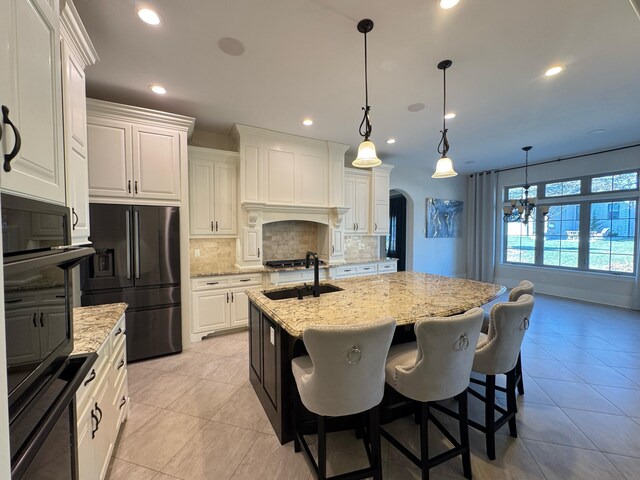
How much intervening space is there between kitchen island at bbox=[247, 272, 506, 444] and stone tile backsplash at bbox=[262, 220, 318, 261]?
222cm

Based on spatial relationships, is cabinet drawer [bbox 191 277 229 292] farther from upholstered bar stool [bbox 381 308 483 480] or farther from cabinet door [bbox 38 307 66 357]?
upholstered bar stool [bbox 381 308 483 480]

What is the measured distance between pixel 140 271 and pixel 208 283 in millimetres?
831

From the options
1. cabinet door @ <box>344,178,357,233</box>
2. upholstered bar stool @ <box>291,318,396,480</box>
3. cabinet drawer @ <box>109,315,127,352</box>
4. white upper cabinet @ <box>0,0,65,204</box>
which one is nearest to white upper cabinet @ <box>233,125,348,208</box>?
cabinet door @ <box>344,178,357,233</box>

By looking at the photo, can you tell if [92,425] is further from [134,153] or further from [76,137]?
[134,153]

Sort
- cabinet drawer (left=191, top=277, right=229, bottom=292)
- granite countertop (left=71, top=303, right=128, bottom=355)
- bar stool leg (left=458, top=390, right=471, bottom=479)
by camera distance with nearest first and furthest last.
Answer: granite countertop (left=71, top=303, right=128, bottom=355) → bar stool leg (left=458, top=390, right=471, bottom=479) → cabinet drawer (left=191, top=277, right=229, bottom=292)

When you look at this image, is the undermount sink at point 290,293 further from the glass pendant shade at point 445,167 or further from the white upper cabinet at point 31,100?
the glass pendant shade at point 445,167

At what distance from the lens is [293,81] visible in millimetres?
2732

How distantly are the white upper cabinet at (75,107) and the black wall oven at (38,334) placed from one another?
844 mm

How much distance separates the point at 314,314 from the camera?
5.60 ft

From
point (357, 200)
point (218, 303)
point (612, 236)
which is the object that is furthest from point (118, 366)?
point (612, 236)

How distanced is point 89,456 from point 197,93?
3160 millimetres

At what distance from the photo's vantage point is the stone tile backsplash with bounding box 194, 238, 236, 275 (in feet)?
12.9

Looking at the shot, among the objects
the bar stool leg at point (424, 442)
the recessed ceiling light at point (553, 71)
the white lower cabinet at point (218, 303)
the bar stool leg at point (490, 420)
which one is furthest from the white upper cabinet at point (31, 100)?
the recessed ceiling light at point (553, 71)

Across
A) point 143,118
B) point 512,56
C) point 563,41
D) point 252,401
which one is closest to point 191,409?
point 252,401
